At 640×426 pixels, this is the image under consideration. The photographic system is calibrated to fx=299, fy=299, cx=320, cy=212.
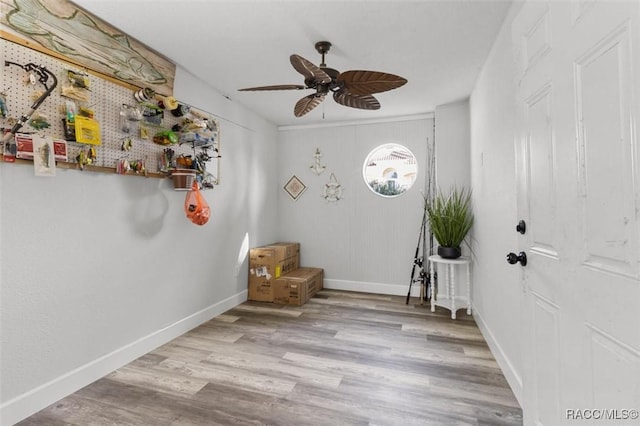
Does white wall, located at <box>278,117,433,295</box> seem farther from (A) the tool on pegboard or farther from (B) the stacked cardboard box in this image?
(A) the tool on pegboard

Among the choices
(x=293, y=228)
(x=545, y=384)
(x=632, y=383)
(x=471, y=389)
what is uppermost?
(x=293, y=228)

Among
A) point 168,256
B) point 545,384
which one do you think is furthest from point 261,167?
point 545,384

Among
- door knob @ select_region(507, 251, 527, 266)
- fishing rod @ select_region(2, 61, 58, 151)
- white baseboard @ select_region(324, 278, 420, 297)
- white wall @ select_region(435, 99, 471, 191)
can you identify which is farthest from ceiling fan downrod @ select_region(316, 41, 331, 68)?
white baseboard @ select_region(324, 278, 420, 297)

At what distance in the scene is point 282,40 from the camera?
2283 mm

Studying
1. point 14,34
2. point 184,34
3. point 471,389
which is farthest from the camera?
point 184,34

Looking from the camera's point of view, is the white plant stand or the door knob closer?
the door knob

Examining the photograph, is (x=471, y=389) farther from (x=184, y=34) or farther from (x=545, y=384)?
(x=184, y=34)

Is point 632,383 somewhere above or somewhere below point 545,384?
above

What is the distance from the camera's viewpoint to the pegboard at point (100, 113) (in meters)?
1.68

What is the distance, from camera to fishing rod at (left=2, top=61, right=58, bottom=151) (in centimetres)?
164

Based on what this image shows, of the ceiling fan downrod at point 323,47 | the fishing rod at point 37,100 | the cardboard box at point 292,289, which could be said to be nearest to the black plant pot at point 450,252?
the cardboard box at point 292,289

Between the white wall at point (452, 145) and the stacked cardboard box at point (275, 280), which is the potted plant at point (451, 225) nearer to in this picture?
the white wall at point (452, 145)

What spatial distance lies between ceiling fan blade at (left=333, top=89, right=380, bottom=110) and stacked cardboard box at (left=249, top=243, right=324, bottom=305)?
2172 millimetres

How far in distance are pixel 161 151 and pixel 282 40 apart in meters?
1.40
